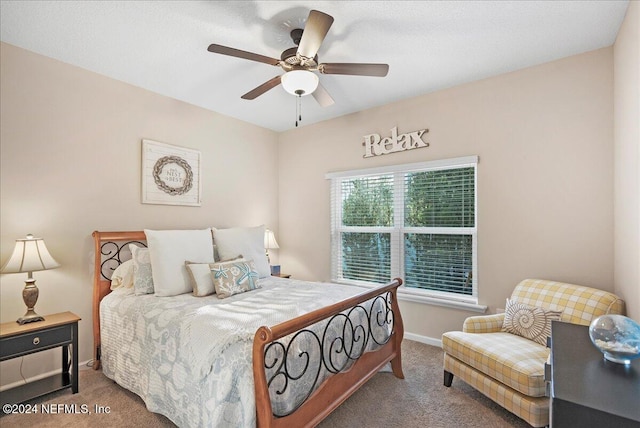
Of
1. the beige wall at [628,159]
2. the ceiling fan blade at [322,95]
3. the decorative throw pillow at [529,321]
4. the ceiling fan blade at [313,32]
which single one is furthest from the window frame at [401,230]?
the ceiling fan blade at [313,32]

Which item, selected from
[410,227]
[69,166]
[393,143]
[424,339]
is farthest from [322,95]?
[424,339]

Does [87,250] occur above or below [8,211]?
below

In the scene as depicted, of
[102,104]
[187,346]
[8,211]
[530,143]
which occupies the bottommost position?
[187,346]

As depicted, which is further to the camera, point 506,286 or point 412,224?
point 412,224

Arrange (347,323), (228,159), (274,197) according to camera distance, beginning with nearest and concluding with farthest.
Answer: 1. (347,323)
2. (228,159)
3. (274,197)

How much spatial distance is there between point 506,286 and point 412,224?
1.10 metres

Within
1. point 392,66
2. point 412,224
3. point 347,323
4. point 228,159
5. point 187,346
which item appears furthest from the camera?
point 228,159

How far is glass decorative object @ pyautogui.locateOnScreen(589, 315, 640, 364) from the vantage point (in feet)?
3.76

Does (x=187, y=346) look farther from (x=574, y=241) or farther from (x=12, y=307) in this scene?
(x=574, y=241)

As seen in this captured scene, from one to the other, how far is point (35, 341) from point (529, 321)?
11.8ft

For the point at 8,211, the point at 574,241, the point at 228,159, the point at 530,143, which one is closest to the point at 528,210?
the point at 574,241

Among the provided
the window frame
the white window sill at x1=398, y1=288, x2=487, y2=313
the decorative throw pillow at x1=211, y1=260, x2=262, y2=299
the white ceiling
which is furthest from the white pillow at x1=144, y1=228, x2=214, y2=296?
the white window sill at x1=398, y1=288, x2=487, y2=313

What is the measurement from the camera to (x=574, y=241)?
2639 mm

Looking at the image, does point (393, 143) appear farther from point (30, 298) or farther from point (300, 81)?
point (30, 298)
